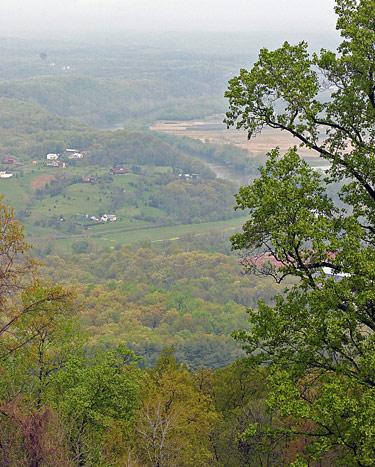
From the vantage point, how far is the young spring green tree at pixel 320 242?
10.5 m

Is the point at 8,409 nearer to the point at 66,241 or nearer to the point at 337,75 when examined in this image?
the point at 337,75

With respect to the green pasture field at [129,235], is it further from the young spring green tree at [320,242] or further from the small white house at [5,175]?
the young spring green tree at [320,242]


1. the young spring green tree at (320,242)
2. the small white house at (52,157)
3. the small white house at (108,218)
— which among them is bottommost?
the small white house at (108,218)

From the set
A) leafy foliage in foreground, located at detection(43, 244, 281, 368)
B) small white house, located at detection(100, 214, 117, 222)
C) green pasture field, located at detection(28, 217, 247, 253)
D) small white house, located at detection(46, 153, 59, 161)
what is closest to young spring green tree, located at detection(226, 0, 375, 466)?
leafy foliage in foreground, located at detection(43, 244, 281, 368)

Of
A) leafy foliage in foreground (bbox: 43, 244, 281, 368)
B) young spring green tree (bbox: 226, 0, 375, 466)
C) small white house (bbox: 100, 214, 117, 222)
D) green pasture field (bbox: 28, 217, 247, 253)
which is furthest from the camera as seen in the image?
small white house (bbox: 100, 214, 117, 222)

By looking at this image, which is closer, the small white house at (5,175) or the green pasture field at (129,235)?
the green pasture field at (129,235)

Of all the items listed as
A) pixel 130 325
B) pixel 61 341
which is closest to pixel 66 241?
pixel 130 325

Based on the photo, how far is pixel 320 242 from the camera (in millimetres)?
10969

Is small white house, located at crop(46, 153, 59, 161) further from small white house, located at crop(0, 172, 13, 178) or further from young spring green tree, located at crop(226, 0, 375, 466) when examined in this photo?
young spring green tree, located at crop(226, 0, 375, 466)

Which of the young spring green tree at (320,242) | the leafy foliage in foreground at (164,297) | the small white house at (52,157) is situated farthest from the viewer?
the small white house at (52,157)

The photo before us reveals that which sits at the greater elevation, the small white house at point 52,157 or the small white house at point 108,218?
the small white house at point 52,157

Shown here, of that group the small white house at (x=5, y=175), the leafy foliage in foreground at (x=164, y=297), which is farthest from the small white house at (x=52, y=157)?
the leafy foliage in foreground at (x=164, y=297)

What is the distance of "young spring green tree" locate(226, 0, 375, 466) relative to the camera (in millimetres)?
10484

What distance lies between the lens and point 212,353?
55.7 meters
